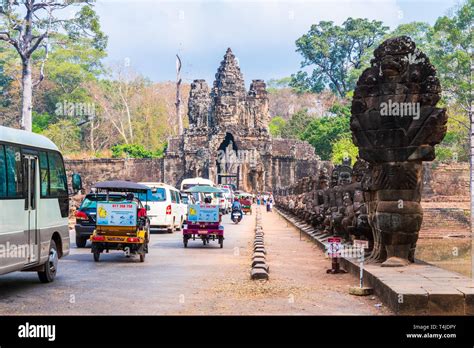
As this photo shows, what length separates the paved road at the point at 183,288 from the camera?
9000 millimetres

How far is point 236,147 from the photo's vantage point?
238ft

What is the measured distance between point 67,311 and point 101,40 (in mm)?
31264

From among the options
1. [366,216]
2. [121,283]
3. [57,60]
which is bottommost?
[121,283]

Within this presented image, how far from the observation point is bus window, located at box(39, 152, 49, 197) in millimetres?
11625

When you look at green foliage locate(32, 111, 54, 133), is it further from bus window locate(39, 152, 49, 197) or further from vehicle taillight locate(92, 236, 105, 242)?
bus window locate(39, 152, 49, 197)

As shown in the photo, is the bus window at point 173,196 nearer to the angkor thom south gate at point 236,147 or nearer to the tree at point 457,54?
the tree at point 457,54

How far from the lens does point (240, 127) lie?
73.4m

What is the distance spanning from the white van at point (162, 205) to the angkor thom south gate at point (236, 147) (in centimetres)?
4589

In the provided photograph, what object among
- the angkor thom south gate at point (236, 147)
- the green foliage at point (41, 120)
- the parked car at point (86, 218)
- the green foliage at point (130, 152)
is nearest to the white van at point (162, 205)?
the parked car at point (86, 218)

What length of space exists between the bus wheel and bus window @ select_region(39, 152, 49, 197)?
89 centimetres

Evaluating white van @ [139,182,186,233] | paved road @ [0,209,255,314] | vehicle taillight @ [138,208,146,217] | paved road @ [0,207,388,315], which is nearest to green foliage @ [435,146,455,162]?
white van @ [139,182,186,233]

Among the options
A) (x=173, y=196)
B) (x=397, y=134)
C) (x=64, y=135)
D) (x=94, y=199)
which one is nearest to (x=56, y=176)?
(x=397, y=134)

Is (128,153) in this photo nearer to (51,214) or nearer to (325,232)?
(325,232)
